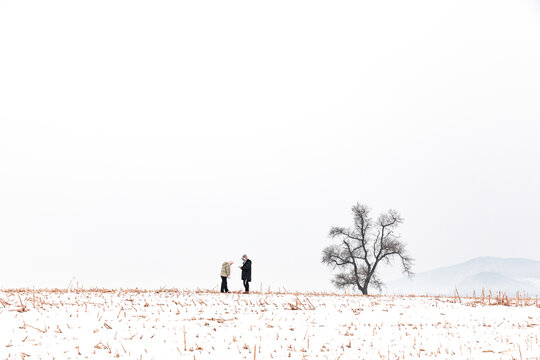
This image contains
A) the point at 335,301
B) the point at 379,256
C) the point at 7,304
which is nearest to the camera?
the point at 7,304

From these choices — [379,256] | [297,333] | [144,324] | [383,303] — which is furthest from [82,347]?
[379,256]

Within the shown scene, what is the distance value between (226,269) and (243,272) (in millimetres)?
1153

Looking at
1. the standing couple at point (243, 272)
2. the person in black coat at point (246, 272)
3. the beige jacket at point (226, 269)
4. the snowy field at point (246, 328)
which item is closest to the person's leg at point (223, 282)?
the standing couple at point (243, 272)

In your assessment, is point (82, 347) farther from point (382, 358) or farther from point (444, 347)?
point (444, 347)

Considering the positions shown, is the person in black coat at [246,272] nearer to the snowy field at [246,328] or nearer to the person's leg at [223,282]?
the person's leg at [223,282]

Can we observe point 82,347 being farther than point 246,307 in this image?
No

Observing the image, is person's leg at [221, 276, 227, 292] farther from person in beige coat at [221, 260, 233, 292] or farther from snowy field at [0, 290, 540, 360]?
snowy field at [0, 290, 540, 360]

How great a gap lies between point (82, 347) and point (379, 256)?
131ft

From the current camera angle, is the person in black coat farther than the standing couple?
Yes

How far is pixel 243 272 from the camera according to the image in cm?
2819

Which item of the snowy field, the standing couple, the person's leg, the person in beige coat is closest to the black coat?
the standing couple

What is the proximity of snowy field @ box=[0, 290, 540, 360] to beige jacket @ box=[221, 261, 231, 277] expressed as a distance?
403cm

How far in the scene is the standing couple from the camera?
90.5 ft

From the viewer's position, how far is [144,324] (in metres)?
16.3
